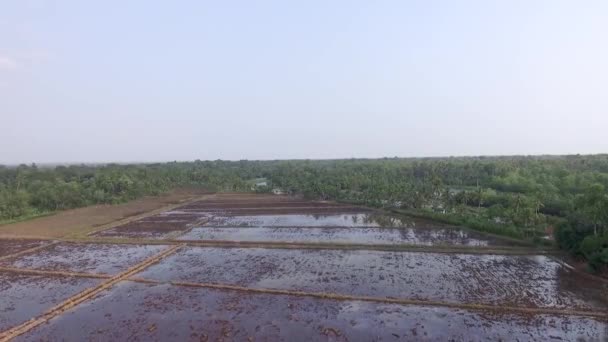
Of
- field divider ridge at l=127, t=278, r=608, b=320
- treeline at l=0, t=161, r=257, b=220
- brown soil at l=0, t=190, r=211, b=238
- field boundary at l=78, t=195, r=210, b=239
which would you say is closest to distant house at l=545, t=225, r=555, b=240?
field divider ridge at l=127, t=278, r=608, b=320

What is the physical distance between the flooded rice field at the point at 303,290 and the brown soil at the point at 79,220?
317cm

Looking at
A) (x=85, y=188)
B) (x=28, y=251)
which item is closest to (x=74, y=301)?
(x=28, y=251)

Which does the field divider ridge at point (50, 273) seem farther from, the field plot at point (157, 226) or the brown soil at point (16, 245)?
the field plot at point (157, 226)

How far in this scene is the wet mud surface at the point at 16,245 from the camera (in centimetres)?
2427

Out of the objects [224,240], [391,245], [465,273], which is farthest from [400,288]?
[224,240]

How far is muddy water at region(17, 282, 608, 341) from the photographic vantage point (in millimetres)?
12047

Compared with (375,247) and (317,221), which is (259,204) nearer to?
(317,221)

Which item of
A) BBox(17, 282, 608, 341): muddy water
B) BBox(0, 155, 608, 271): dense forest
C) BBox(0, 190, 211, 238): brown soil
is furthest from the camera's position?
BBox(0, 190, 211, 238): brown soil

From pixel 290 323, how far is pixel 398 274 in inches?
286

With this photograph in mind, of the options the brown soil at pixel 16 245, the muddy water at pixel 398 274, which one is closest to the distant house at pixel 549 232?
the muddy water at pixel 398 274

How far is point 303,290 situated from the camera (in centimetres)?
1612

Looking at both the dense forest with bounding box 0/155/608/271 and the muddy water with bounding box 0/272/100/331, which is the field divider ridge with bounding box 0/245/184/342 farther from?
the dense forest with bounding box 0/155/608/271

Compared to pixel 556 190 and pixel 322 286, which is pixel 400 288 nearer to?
pixel 322 286

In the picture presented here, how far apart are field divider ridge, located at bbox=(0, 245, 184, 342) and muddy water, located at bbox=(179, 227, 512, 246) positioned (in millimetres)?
6562
